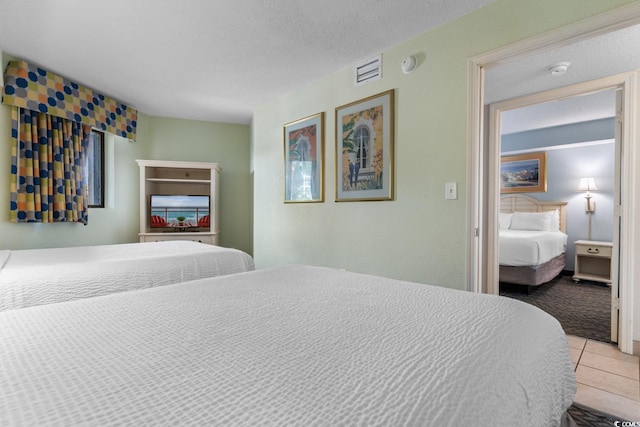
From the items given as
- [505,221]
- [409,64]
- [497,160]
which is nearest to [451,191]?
[409,64]

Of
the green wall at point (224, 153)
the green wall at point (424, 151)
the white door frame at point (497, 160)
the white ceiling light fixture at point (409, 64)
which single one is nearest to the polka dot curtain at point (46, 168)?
the green wall at point (224, 153)

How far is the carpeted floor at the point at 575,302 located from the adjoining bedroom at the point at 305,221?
0.15ft

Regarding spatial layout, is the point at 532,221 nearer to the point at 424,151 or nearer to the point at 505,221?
the point at 505,221

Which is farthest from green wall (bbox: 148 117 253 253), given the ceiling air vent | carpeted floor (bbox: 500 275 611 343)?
carpeted floor (bbox: 500 275 611 343)

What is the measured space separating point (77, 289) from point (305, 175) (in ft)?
6.81

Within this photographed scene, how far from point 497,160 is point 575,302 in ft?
6.56

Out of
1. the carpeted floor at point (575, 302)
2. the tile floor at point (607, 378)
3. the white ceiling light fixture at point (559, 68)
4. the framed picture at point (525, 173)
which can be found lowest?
the carpeted floor at point (575, 302)

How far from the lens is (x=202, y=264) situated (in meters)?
2.04

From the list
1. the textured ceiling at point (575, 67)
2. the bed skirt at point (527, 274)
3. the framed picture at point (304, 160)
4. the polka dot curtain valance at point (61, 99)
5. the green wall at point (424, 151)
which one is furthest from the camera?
the bed skirt at point (527, 274)

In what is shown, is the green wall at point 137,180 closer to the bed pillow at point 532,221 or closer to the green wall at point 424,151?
the green wall at point 424,151

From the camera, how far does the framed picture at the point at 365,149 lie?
95.1 inches

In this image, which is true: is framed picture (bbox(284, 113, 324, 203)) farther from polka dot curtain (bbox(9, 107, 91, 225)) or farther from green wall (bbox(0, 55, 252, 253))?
polka dot curtain (bbox(9, 107, 91, 225))

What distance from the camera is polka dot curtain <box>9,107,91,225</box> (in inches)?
108

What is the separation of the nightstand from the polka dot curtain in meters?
6.44
